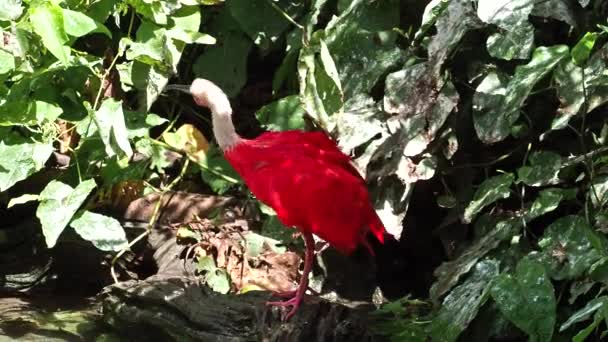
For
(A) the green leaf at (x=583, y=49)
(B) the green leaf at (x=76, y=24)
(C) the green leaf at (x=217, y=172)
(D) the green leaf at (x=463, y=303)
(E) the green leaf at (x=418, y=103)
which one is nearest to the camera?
(A) the green leaf at (x=583, y=49)

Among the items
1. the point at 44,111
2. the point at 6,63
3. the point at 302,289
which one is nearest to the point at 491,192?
the point at 302,289

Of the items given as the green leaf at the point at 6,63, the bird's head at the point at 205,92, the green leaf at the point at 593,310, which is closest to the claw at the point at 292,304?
the bird's head at the point at 205,92

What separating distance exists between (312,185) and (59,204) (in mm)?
868

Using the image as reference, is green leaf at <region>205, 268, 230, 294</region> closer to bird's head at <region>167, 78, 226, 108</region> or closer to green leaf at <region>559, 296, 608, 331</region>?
bird's head at <region>167, 78, 226, 108</region>

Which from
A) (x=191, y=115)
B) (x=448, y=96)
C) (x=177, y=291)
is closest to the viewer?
(x=448, y=96)

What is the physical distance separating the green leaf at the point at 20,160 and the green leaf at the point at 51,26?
407 millimetres

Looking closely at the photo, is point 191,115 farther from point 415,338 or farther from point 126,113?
point 415,338

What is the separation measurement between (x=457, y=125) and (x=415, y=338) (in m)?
0.70

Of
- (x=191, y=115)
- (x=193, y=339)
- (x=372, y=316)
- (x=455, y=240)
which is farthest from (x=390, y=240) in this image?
(x=191, y=115)

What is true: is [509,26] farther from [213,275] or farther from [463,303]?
[213,275]

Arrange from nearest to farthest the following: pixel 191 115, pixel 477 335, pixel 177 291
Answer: pixel 477 335 → pixel 177 291 → pixel 191 115

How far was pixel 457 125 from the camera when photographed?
291 cm

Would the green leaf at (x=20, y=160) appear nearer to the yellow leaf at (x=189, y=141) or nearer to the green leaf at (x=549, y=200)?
the yellow leaf at (x=189, y=141)

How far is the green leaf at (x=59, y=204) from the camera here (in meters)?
2.96
